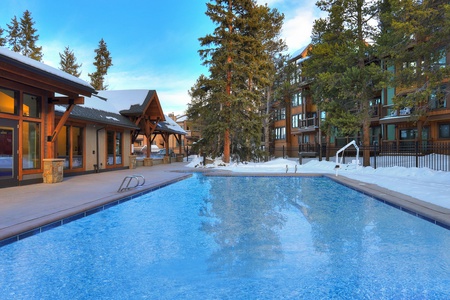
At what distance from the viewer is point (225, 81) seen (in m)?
20.0

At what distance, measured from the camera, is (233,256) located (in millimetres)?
4375

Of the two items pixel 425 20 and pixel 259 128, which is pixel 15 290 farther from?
pixel 259 128

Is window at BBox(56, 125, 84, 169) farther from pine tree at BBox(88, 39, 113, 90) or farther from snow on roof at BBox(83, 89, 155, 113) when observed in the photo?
pine tree at BBox(88, 39, 113, 90)

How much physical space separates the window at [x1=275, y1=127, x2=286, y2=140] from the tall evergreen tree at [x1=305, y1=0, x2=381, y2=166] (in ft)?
58.1

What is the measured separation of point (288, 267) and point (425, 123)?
21.5 meters

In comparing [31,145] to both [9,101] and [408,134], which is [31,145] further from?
[408,134]

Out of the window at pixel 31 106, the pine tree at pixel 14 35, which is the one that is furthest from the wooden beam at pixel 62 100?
the pine tree at pixel 14 35

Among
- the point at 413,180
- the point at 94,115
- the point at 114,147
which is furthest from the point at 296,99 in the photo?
the point at 94,115

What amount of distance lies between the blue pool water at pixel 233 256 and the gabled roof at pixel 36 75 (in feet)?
16.8

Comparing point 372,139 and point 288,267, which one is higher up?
point 372,139

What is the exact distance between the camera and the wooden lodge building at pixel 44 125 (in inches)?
382

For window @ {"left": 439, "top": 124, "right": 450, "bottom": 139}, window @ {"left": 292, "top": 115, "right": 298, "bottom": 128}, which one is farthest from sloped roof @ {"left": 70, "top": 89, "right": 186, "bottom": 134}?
window @ {"left": 439, "top": 124, "right": 450, "bottom": 139}

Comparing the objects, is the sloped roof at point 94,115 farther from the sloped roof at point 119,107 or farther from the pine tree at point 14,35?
the pine tree at point 14,35

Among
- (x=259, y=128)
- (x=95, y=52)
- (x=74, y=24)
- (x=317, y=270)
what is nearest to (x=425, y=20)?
(x=259, y=128)
